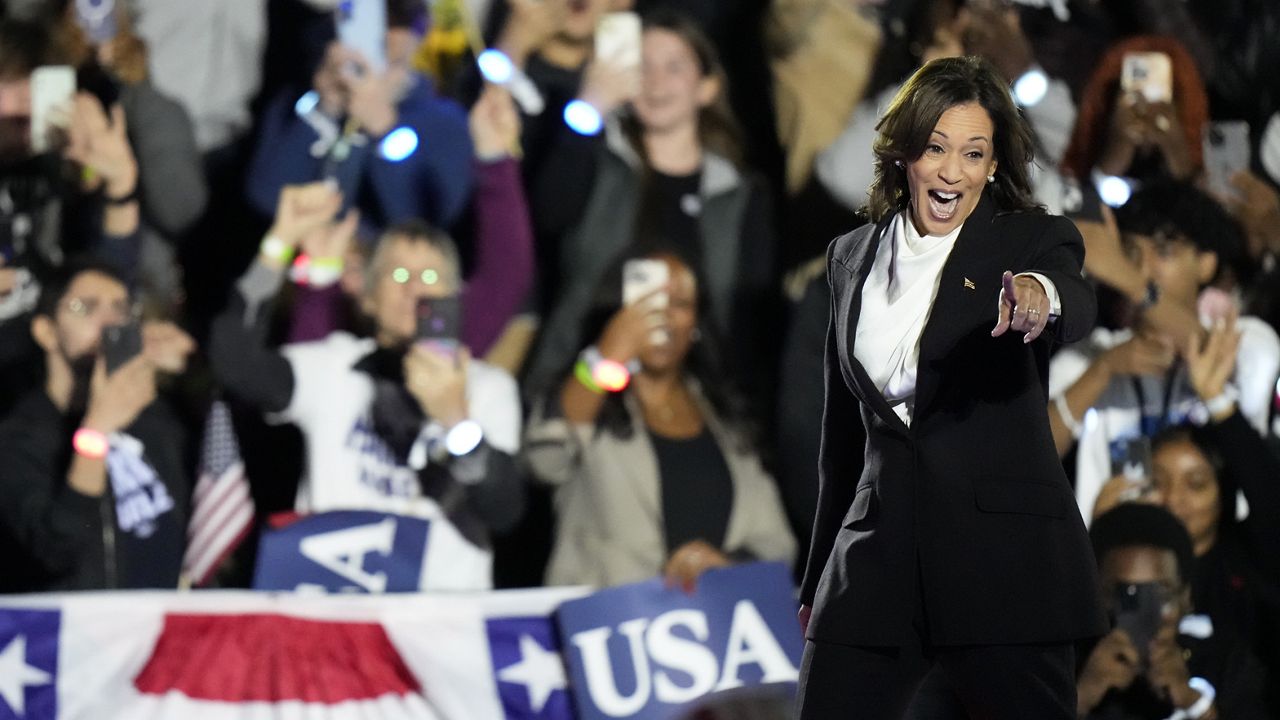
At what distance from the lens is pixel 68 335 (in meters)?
4.98

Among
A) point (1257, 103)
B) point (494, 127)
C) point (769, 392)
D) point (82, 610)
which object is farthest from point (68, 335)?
point (1257, 103)

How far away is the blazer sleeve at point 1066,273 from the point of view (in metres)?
2.02

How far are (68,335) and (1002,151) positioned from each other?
11.5 feet

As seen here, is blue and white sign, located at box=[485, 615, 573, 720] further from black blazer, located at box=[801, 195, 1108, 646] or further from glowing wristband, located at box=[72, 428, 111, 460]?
black blazer, located at box=[801, 195, 1108, 646]

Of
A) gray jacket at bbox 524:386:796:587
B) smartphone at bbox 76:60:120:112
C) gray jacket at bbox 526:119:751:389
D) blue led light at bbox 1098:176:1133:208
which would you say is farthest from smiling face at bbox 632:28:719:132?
smartphone at bbox 76:60:120:112

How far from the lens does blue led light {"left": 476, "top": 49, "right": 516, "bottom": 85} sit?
5270mm

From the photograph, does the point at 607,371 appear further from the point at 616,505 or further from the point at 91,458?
the point at 91,458

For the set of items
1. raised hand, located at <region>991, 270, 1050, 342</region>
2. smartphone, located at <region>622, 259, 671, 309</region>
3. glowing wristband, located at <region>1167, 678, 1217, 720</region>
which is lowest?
glowing wristband, located at <region>1167, 678, 1217, 720</region>

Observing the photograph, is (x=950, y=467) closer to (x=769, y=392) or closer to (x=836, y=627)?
(x=836, y=627)

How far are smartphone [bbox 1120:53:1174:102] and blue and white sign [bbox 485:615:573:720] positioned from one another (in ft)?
7.81

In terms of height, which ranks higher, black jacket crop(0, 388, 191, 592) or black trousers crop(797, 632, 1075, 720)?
black jacket crop(0, 388, 191, 592)

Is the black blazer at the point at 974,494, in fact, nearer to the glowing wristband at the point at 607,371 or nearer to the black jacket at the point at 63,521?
the glowing wristband at the point at 607,371

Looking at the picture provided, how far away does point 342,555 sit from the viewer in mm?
4664

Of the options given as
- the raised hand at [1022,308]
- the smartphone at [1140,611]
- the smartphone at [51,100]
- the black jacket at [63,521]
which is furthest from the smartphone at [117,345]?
the raised hand at [1022,308]
